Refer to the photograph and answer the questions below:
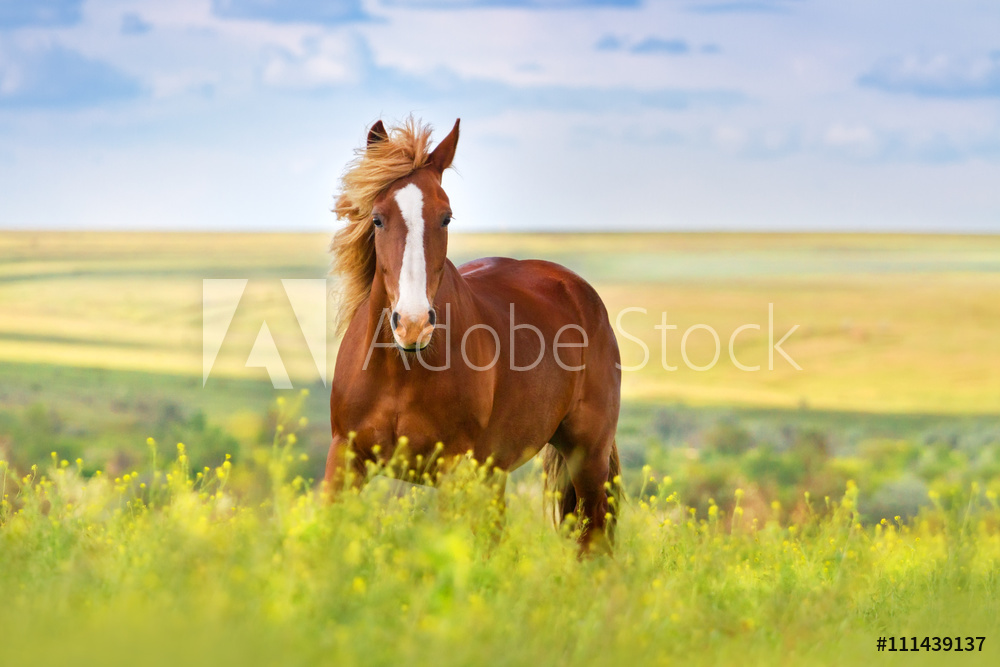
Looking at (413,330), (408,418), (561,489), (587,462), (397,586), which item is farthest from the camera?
(561,489)

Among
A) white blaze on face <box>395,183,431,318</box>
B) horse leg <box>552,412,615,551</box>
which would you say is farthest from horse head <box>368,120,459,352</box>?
horse leg <box>552,412,615,551</box>

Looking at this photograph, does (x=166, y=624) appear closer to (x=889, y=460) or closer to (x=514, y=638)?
(x=514, y=638)

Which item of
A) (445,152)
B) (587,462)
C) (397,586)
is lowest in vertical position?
(587,462)

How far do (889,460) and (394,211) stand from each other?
40.9 metres

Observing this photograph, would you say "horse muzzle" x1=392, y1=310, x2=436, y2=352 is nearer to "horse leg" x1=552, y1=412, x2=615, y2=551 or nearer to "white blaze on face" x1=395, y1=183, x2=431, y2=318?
→ "white blaze on face" x1=395, y1=183, x2=431, y2=318

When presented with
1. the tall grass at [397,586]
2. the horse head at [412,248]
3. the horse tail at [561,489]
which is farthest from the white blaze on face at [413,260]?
the horse tail at [561,489]

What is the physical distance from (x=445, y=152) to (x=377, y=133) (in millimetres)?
402

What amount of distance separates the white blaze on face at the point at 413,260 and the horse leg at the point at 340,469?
861 mm

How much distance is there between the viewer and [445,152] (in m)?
5.32

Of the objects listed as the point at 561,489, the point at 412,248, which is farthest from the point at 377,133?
the point at 561,489

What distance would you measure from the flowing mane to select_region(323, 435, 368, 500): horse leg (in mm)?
920

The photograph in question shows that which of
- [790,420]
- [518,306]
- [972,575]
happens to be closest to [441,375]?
[518,306]

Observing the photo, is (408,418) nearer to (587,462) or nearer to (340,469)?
(340,469)

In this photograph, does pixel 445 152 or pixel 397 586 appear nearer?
pixel 397 586
